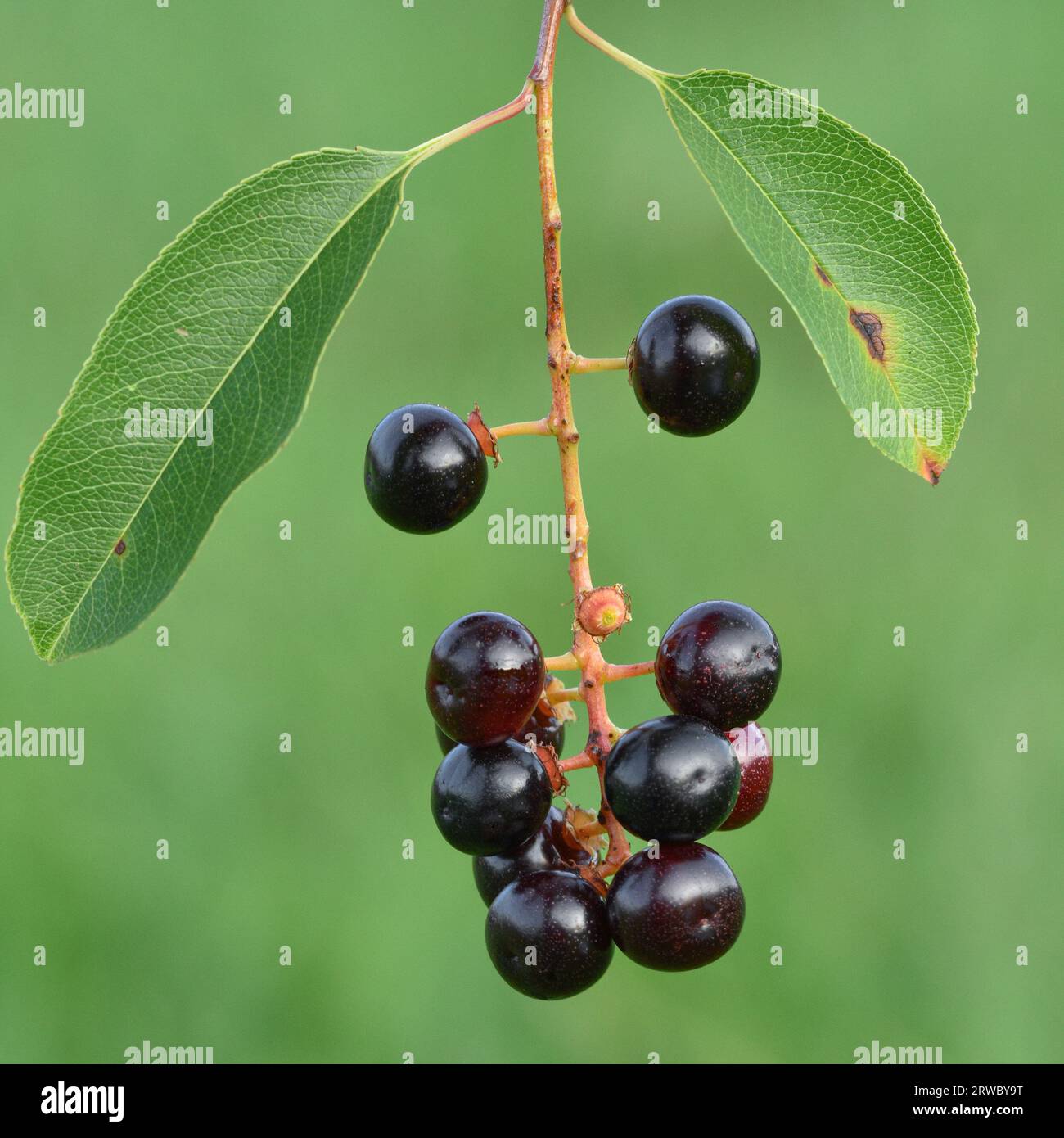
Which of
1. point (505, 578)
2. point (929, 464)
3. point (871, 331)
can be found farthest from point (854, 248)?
point (505, 578)

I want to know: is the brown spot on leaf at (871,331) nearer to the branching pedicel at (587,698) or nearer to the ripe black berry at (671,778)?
the branching pedicel at (587,698)

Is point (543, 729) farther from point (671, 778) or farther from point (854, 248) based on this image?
point (854, 248)

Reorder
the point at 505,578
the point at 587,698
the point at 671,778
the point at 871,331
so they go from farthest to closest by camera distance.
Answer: the point at 505,578 → the point at 871,331 → the point at 587,698 → the point at 671,778

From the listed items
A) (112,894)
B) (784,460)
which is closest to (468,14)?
(784,460)

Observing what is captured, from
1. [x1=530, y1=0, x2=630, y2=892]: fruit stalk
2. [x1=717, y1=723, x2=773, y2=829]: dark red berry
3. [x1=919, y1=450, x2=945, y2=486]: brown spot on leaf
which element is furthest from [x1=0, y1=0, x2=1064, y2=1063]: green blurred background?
[x1=919, y1=450, x2=945, y2=486]: brown spot on leaf

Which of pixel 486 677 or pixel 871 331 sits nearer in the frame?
pixel 486 677

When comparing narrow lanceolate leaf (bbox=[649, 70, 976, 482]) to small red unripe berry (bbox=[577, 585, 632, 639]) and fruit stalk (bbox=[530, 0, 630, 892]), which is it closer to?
fruit stalk (bbox=[530, 0, 630, 892])
